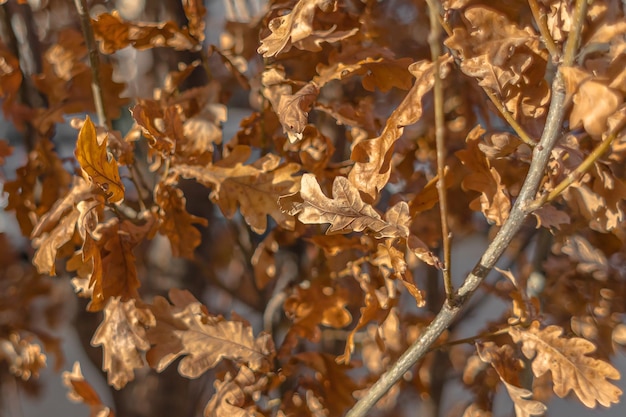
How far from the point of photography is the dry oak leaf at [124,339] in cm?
82

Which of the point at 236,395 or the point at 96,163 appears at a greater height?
the point at 96,163

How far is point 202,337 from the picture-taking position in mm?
854

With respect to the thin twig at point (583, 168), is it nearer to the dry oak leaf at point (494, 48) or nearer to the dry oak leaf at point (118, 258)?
the dry oak leaf at point (494, 48)

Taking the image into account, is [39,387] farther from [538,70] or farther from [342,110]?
[538,70]

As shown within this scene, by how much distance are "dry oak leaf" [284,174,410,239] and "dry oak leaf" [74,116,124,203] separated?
0.73ft

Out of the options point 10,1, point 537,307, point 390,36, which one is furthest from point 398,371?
point 10,1

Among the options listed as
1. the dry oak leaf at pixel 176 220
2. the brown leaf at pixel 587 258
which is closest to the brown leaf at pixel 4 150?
the dry oak leaf at pixel 176 220

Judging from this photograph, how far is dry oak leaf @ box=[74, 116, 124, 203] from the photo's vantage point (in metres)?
0.66

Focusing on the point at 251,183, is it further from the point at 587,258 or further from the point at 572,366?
the point at 587,258

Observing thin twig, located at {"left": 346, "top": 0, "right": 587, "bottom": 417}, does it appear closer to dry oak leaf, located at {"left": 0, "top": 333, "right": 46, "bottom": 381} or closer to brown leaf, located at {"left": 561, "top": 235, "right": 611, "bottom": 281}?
brown leaf, located at {"left": 561, "top": 235, "right": 611, "bottom": 281}

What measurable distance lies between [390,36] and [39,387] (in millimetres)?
1625

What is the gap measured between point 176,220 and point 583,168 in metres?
0.54

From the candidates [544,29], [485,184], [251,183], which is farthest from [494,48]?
[251,183]

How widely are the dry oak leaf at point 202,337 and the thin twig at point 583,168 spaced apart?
42 cm
